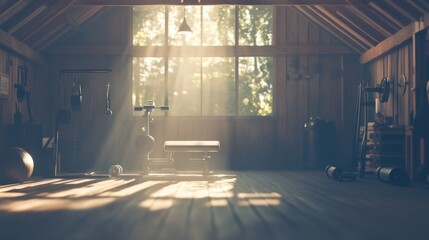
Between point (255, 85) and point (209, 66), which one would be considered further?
point (209, 66)

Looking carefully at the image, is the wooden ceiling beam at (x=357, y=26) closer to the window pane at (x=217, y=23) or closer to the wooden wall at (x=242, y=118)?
the wooden wall at (x=242, y=118)

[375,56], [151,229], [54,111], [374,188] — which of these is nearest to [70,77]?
[54,111]

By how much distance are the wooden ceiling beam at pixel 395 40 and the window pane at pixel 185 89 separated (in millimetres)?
8475

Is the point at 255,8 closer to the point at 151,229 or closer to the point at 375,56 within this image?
the point at 375,56

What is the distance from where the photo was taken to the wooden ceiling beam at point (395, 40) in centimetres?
815

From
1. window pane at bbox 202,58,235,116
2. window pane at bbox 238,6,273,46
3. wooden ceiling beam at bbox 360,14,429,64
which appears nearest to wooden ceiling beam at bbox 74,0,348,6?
wooden ceiling beam at bbox 360,14,429,64

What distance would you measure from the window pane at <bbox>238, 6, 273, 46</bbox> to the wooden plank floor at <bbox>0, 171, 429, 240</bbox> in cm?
890

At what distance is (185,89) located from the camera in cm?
1942

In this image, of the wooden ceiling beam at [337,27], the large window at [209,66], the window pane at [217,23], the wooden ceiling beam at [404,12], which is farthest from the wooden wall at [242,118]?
the window pane at [217,23]

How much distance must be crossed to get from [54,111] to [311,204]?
25.8 ft

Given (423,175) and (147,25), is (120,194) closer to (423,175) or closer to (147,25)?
(423,175)

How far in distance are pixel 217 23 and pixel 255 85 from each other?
2.30 m

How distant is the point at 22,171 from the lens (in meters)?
8.16

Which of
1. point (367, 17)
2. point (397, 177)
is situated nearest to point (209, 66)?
point (367, 17)
